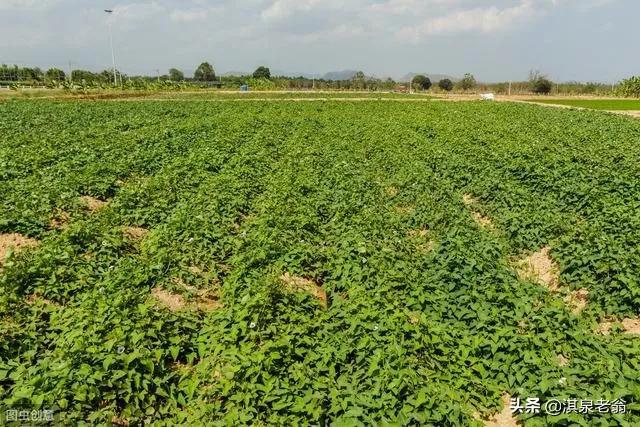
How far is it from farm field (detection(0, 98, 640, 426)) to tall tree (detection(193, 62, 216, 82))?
4171 inches

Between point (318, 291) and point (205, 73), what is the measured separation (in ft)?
381

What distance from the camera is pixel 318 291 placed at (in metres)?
7.29

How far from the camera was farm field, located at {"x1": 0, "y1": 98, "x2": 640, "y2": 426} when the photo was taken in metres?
4.50

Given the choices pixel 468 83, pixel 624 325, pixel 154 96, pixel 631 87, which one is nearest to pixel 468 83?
pixel 468 83

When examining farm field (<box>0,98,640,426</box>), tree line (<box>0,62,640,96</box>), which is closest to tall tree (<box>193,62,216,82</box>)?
tree line (<box>0,62,640,96</box>)

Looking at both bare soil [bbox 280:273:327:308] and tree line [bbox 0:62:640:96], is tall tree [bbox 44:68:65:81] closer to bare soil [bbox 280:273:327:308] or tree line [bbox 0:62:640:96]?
tree line [bbox 0:62:640:96]

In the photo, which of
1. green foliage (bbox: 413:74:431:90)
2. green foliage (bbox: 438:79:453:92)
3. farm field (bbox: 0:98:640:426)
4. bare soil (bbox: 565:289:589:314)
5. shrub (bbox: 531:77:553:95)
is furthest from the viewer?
green foliage (bbox: 413:74:431:90)

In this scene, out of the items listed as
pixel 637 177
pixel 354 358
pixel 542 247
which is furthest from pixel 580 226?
pixel 354 358

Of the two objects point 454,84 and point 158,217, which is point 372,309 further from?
point 454,84

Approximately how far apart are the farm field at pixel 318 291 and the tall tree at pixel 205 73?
106m

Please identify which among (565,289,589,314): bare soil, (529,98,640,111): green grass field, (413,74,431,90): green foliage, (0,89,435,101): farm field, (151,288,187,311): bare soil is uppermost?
(413,74,431,90): green foliage

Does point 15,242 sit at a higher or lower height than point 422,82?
lower

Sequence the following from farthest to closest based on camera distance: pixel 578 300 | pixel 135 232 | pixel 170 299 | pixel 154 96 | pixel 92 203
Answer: pixel 154 96, pixel 92 203, pixel 135 232, pixel 578 300, pixel 170 299

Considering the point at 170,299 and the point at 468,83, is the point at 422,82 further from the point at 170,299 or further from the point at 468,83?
the point at 170,299
